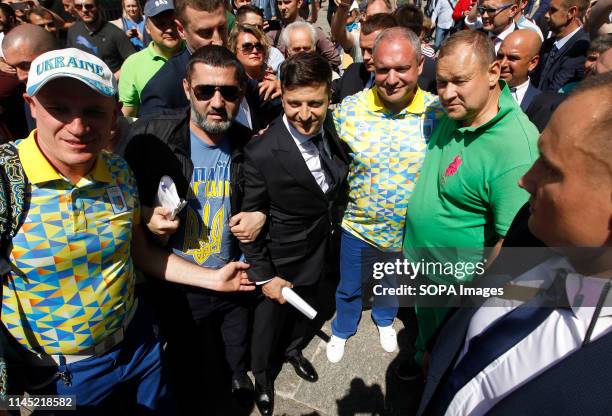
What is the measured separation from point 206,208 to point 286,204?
450 mm

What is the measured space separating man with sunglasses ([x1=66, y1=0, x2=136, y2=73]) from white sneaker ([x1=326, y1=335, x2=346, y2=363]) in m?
3.83

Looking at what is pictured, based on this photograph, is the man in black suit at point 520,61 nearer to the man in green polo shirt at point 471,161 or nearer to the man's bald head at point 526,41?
the man's bald head at point 526,41

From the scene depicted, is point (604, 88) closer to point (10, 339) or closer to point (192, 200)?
point (192, 200)

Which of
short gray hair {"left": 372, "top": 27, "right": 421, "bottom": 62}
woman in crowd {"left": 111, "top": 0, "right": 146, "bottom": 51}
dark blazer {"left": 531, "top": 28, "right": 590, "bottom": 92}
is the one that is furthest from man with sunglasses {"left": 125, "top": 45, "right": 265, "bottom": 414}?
woman in crowd {"left": 111, "top": 0, "right": 146, "bottom": 51}

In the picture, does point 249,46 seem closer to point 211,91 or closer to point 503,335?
point 211,91

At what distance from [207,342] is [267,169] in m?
1.22

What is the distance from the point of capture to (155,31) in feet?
10.4

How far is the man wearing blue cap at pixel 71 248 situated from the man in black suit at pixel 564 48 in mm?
4406

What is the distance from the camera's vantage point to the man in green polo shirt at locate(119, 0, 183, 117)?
10.0 feet

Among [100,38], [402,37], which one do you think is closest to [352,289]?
[402,37]

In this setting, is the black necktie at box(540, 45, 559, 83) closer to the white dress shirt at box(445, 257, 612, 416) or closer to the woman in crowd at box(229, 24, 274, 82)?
the woman in crowd at box(229, 24, 274, 82)

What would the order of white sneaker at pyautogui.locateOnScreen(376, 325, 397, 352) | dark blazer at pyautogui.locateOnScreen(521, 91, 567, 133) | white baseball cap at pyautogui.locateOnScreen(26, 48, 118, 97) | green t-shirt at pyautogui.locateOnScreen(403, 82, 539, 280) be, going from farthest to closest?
1. white sneaker at pyautogui.locateOnScreen(376, 325, 397, 352)
2. dark blazer at pyautogui.locateOnScreen(521, 91, 567, 133)
3. green t-shirt at pyautogui.locateOnScreen(403, 82, 539, 280)
4. white baseball cap at pyautogui.locateOnScreen(26, 48, 118, 97)

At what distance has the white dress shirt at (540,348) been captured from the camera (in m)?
0.92

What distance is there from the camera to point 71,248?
1478 millimetres
